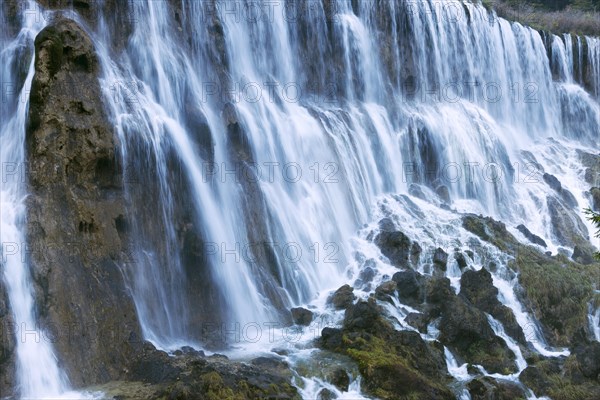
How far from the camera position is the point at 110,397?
1189cm

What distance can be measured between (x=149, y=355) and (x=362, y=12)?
1595cm

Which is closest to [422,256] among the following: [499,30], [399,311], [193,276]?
[399,311]

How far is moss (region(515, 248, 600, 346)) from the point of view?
1705 centimetres

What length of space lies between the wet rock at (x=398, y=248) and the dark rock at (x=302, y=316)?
3310 millimetres

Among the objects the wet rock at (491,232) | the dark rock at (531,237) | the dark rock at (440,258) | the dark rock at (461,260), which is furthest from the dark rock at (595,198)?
the dark rock at (440,258)

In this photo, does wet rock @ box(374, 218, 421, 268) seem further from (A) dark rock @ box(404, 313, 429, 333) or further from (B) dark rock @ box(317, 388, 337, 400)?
(B) dark rock @ box(317, 388, 337, 400)

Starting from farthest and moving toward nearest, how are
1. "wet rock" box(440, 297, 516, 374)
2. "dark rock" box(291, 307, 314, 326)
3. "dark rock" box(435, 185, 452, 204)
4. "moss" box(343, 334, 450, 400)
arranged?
"dark rock" box(435, 185, 452, 204), "dark rock" box(291, 307, 314, 326), "wet rock" box(440, 297, 516, 374), "moss" box(343, 334, 450, 400)

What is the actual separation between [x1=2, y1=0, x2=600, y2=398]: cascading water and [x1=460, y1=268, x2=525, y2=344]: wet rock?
300 millimetres

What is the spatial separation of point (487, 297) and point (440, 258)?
6.81 feet

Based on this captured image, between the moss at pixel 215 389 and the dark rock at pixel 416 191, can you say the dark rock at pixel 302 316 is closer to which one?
the moss at pixel 215 389

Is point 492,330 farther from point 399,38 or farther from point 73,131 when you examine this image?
point 399,38

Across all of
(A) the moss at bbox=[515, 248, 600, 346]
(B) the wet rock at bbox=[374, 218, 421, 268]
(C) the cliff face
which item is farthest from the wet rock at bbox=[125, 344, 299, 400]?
(A) the moss at bbox=[515, 248, 600, 346]

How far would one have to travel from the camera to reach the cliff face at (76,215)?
12891 mm

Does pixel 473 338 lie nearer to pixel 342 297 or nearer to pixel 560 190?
pixel 342 297
